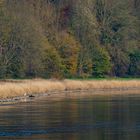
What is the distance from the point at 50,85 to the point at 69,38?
56.9 ft

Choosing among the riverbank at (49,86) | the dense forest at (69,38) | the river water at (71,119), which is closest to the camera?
the river water at (71,119)

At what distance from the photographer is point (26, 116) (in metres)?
42.8

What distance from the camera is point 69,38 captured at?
8594 cm

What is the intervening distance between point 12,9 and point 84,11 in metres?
14.4

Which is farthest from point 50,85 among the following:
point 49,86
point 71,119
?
point 71,119

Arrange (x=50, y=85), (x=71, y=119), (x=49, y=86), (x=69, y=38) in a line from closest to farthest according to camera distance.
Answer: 1. (x=71, y=119)
2. (x=49, y=86)
3. (x=50, y=85)
4. (x=69, y=38)

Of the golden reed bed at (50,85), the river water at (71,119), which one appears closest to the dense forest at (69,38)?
the golden reed bed at (50,85)

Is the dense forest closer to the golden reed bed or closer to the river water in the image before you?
the golden reed bed

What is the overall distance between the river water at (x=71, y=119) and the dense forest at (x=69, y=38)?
58.2ft

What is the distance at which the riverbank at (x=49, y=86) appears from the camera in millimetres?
57500

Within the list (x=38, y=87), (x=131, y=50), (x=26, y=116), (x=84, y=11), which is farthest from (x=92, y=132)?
(x=131, y=50)

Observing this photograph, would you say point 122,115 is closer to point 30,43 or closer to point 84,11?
point 30,43

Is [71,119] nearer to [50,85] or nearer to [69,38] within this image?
[50,85]

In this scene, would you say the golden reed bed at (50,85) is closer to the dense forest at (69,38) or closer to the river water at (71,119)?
the river water at (71,119)
